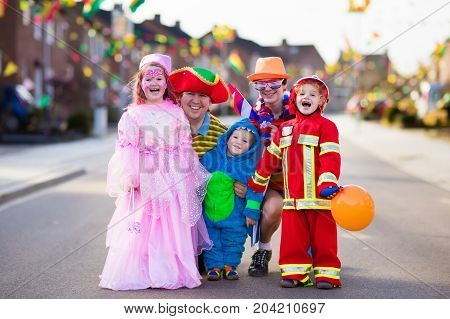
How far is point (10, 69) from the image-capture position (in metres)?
27.6

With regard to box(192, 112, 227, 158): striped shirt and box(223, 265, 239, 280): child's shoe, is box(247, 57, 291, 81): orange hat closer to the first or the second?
box(192, 112, 227, 158): striped shirt

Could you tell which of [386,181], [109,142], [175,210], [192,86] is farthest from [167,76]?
[109,142]

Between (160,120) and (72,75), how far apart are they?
3230cm

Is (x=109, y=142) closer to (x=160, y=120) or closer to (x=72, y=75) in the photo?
(x=72, y=75)

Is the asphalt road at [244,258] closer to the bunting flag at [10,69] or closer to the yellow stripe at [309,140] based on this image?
the yellow stripe at [309,140]

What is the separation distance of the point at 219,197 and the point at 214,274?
2.00 ft

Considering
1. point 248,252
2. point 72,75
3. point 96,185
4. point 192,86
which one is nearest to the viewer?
point 192,86

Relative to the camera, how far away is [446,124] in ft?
109

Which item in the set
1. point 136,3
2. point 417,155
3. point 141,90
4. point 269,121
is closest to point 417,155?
point 417,155

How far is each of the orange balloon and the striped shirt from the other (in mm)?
1245

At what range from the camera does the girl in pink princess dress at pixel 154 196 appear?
541 cm

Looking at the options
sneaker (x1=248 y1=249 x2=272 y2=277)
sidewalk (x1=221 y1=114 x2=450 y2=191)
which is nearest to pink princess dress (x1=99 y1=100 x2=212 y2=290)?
sneaker (x1=248 y1=249 x2=272 y2=277)

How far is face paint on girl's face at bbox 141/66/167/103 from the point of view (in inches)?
222

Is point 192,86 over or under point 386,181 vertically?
over
